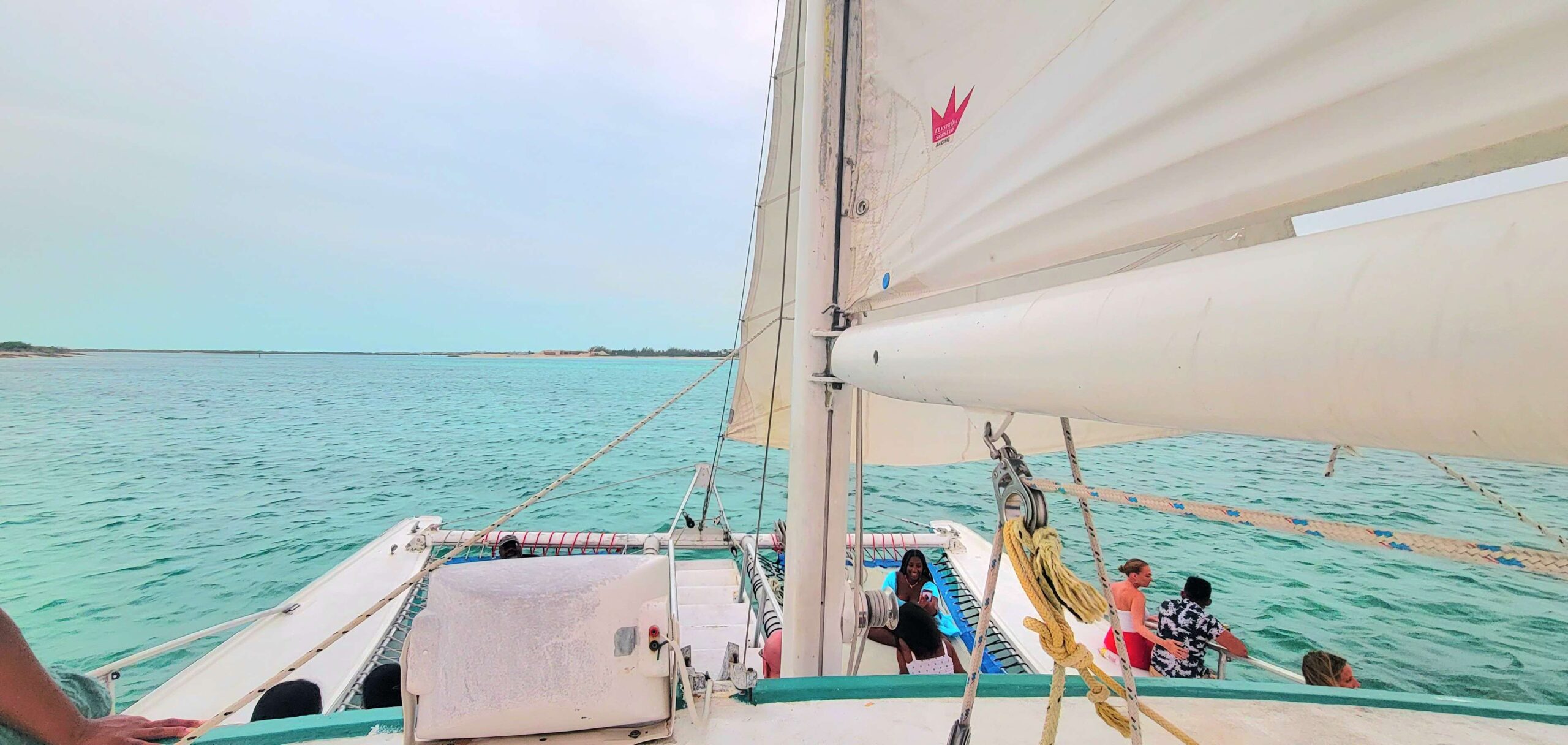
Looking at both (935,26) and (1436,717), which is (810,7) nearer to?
(935,26)

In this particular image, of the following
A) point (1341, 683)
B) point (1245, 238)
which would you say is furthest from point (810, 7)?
point (1341, 683)

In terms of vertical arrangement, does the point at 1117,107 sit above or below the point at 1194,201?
above

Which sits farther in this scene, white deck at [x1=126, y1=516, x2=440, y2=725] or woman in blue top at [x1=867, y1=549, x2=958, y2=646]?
woman in blue top at [x1=867, y1=549, x2=958, y2=646]

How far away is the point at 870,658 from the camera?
3.97 meters

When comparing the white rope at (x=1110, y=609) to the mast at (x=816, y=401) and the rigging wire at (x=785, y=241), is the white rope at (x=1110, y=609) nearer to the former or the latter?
the mast at (x=816, y=401)

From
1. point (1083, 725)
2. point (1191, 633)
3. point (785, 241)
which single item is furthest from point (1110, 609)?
point (1191, 633)

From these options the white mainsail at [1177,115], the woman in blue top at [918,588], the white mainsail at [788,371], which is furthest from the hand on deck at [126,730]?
the woman in blue top at [918,588]

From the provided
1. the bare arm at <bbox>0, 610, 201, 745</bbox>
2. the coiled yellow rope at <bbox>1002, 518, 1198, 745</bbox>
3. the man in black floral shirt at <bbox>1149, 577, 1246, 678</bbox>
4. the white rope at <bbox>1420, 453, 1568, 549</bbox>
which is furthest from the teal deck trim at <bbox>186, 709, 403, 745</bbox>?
the man in black floral shirt at <bbox>1149, 577, 1246, 678</bbox>

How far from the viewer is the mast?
2035 millimetres

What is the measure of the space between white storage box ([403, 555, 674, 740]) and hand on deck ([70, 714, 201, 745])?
28.0 inches

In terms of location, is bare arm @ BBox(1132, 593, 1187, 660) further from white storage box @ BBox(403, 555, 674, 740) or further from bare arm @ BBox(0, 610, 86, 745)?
bare arm @ BBox(0, 610, 86, 745)

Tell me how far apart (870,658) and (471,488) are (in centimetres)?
1305

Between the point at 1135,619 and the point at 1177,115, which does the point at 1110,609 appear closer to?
the point at 1177,115

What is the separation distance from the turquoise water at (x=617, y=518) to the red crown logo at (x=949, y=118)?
6.98 metres
